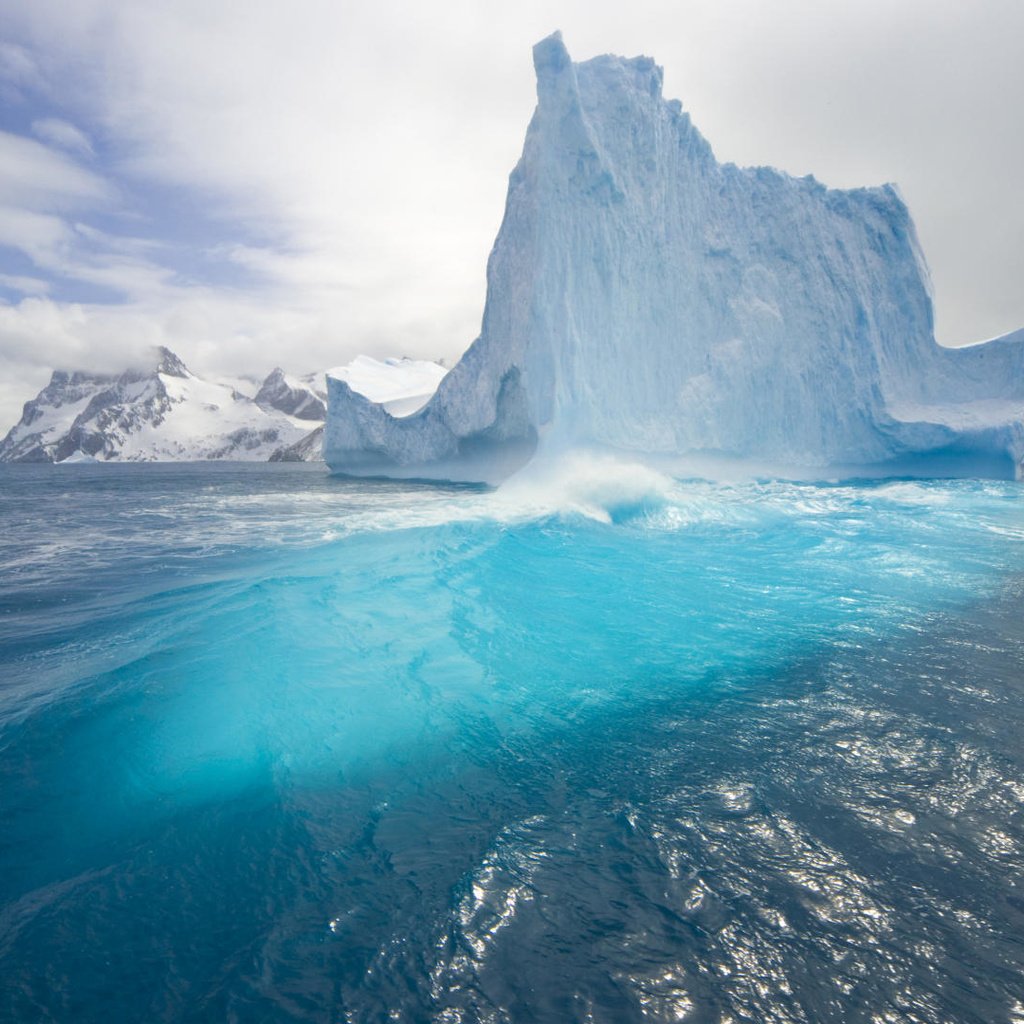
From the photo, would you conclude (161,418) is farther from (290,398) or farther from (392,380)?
(392,380)

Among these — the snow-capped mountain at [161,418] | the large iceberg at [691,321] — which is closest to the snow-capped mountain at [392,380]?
the large iceberg at [691,321]

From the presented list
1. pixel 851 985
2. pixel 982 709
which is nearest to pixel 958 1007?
pixel 851 985

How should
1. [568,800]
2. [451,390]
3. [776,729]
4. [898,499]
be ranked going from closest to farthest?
[568,800] → [776,729] → [898,499] → [451,390]

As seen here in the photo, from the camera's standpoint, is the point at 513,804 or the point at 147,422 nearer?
the point at 513,804

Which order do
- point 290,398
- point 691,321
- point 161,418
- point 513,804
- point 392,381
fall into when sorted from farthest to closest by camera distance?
point 290,398 < point 161,418 < point 392,381 < point 691,321 < point 513,804

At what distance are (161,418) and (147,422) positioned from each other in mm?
3924

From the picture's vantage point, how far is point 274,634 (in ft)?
16.8

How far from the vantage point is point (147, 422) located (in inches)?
6073

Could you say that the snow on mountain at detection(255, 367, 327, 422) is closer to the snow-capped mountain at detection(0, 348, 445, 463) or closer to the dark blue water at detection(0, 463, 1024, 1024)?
the snow-capped mountain at detection(0, 348, 445, 463)

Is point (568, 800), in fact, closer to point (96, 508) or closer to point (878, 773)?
point (878, 773)

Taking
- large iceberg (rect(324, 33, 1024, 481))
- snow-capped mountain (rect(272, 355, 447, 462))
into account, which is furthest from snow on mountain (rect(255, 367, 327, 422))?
large iceberg (rect(324, 33, 1024, 481))

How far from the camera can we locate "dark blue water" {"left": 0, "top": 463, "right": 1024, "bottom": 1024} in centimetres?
192

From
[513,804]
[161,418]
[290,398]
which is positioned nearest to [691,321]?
[513,804]

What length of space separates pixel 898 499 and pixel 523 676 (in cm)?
1349
